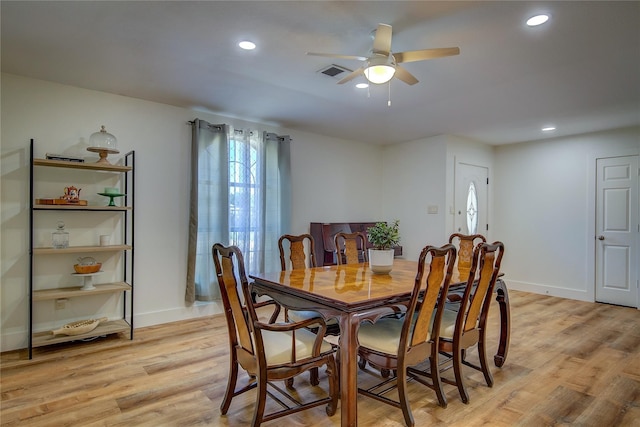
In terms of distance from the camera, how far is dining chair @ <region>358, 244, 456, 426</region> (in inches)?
77.9

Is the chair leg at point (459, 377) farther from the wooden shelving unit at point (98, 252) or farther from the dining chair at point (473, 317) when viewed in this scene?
the wooden shelving unit at point (98, 252)

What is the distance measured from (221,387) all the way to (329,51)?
2.59 metres

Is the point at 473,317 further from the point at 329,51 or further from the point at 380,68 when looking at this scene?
the point at 329,51

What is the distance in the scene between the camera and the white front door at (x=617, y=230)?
4.81m

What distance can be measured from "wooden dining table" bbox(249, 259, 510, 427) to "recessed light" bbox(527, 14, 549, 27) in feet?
5.76

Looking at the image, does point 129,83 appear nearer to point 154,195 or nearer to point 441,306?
point 154,195

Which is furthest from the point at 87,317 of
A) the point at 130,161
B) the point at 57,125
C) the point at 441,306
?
the point at 441,306

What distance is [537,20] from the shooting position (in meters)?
2.21

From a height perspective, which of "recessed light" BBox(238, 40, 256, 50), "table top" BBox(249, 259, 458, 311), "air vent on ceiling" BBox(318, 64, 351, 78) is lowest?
"table top" BBox(249, 259, 458, 311)

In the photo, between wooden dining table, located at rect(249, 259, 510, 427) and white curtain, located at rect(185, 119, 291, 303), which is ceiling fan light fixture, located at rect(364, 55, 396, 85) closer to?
wooden dining table, located at rect(249, 259, 510, 427)

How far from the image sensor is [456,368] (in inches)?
91.0

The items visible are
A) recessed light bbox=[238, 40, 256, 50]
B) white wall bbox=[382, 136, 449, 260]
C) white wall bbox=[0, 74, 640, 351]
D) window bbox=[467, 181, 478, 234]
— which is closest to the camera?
recessed light bbox=[238, 40, 256, 50]

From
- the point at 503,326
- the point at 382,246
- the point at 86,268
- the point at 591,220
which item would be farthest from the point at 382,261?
the point at 591,220

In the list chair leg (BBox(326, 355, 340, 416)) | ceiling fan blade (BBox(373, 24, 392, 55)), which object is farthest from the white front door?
chair leg (BBox(326, 355, 340, 416))
